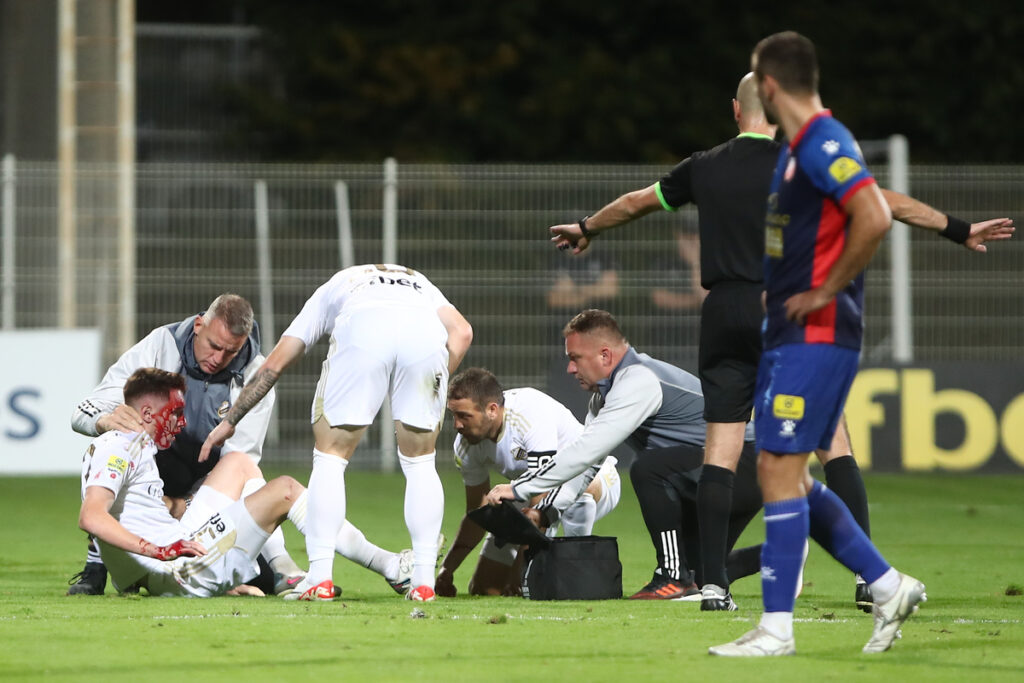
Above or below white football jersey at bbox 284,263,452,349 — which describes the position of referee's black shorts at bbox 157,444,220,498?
below

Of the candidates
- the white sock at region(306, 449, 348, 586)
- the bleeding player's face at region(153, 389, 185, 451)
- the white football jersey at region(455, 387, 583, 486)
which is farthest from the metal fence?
the white sock at region(306, 449, 348, 586)

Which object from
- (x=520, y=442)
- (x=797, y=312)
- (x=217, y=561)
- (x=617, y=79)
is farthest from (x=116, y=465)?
(x=617, y=79)

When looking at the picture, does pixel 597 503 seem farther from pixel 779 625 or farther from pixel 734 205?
pixel 779 625

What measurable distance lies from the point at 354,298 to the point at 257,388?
0.53 meters

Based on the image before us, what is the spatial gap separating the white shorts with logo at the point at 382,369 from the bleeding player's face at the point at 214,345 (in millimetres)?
880

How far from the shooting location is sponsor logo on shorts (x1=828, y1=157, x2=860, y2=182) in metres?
4.89

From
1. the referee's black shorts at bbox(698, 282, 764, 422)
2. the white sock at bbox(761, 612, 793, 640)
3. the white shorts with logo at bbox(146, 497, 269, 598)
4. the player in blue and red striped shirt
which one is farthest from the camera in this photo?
the white shorts with logo at bbox(146, 497, 269, 598)

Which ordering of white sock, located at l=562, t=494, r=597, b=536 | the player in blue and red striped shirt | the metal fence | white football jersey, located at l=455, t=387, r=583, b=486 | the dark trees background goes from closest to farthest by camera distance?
the player in blue and red striped shirt < white football jersey, located at l=455, t=387, r=583, b=486 < white sock, located at l=562, t=494, r=597, b=536 < the metal fence < the dark trees background

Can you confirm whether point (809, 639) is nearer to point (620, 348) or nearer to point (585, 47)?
point (620, 348)

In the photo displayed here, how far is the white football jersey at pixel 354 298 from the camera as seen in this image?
6.77 metres

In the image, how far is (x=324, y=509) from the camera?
6.61 meters

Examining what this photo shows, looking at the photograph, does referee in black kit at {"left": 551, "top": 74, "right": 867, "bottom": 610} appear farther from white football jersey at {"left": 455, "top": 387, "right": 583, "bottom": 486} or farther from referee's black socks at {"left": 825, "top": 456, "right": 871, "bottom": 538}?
white football jersey at {"left": 455, "top": 387, "right": 583, "bottom": 486}

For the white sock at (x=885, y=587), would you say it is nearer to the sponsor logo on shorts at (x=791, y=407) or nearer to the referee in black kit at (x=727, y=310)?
the sponsor logo on shorts at (x=791, y=407)

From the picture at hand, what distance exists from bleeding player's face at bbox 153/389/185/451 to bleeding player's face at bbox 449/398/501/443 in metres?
1.14
